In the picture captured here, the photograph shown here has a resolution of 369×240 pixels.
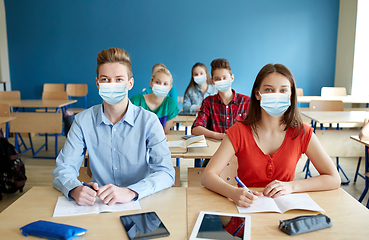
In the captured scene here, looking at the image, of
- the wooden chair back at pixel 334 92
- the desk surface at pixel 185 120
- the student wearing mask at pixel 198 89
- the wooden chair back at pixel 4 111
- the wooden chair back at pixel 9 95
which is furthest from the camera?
the wooden chair back at pixel 334 92

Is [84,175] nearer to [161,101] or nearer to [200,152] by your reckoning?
[200,152]

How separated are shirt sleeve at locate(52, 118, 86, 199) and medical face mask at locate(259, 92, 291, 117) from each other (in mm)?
877

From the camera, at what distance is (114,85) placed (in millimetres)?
1431

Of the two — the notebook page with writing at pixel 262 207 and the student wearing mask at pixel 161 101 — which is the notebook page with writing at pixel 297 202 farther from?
the student wearing mask at pixel 161 101

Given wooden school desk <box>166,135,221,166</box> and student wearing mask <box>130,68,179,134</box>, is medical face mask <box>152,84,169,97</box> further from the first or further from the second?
wooden school desk <box>166,135,221,166</box>

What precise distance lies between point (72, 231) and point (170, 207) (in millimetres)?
348

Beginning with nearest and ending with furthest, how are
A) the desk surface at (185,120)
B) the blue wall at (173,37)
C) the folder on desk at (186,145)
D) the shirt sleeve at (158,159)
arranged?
the shirt sleeve at (158,159) → the folder on desk at (186,145) → the desk surface at (185,120) → the blue wall at (173,37)

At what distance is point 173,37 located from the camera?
609cm

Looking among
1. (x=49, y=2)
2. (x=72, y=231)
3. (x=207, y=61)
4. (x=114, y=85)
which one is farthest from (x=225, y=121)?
(x=49, y=2)

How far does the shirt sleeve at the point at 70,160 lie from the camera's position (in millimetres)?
1230

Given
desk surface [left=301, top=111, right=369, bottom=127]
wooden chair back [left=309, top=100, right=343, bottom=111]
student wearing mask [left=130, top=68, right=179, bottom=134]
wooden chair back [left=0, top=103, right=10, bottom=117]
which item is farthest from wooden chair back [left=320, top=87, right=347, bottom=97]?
wooden chair back [left=0, top=103, right=10, bottom=117]

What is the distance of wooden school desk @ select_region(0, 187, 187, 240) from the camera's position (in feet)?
2.95

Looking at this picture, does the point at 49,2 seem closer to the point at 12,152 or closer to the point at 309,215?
the point at 12,152

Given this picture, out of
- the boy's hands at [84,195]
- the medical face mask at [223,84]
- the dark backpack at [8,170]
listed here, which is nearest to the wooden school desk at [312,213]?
the boy's hands at [84,195]
